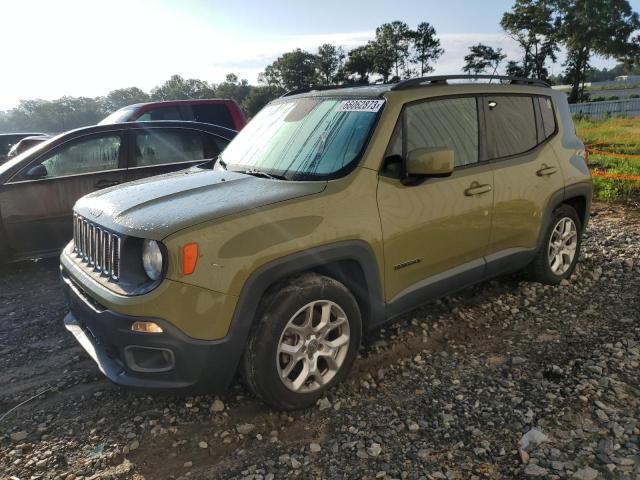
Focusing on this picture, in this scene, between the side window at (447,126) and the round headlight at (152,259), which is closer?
the round headlight at (152,259)

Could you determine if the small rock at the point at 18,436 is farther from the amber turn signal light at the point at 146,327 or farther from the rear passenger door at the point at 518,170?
the rear passenger door at the point at 518,170

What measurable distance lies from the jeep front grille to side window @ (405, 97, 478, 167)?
1854 millimetres

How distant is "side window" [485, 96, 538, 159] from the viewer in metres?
3.66

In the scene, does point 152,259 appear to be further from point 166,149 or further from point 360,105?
point 166,149

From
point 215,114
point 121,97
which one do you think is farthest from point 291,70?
point 215,114

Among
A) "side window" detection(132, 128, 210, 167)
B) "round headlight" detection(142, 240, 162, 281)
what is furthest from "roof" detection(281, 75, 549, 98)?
"side window" detection(132, 128, 210, 167)

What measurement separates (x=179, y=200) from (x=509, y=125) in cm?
256

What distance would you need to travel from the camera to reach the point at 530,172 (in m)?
3.85

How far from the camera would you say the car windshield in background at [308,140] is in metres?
3.01

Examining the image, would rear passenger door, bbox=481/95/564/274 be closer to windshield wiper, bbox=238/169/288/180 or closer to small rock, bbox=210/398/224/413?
windshield wiper, bbox=238/169/288/180

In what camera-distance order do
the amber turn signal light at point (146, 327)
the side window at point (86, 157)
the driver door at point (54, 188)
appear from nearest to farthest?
the amber turn signal light at point (146, 327), the driver door at point (54, 188), the side window at point (86, 157)

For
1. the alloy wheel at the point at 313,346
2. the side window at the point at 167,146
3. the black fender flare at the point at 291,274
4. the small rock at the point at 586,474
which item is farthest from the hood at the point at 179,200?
the side window at the point at 167,146

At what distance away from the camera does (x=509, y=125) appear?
3.80m

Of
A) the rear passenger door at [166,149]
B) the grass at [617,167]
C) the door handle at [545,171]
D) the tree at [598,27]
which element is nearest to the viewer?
the door handle at [545,171]
